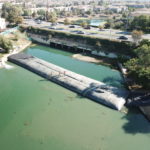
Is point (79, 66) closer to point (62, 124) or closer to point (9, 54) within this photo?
point (9, 54)

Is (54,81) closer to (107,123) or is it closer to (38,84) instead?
(38,84)

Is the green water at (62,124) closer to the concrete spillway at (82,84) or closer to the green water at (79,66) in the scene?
the concrete spillway at (82,84)

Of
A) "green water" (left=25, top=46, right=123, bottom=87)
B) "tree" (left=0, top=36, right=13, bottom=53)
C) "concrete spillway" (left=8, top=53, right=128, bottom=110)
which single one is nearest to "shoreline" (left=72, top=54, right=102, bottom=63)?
"green water" (left=25, top=46, right=123, bottom=87)

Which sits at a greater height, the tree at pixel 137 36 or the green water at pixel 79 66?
the tree at pixel 137 36

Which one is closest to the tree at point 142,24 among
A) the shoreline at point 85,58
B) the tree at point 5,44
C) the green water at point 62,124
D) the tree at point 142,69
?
the shoreline at point 85,58

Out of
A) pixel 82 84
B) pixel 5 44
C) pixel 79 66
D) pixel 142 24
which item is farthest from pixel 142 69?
pixel 142 24

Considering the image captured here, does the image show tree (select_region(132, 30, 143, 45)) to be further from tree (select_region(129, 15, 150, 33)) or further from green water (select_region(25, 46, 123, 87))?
tree (select_region(129, 15, 150, 33))

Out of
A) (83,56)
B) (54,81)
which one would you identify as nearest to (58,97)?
(54,81)
